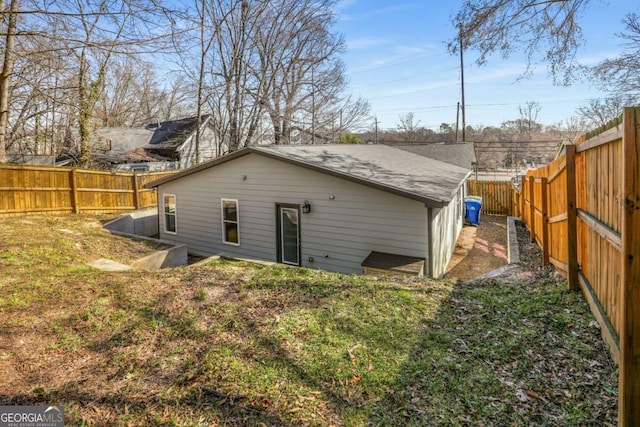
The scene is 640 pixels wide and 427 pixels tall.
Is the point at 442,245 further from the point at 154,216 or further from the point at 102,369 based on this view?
the point at 154,216

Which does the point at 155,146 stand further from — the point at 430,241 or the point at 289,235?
the point at 430,241

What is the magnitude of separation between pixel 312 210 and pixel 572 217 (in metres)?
5.85

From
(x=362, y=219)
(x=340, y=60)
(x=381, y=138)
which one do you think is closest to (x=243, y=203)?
(x=362, y=219)

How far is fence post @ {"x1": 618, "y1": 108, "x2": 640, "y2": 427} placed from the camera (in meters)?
1.93

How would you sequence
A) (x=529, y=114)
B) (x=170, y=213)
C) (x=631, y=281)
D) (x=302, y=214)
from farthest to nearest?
(x=529, y=114)
(x=170, y=213)
(x=302, y=214)
(x=631, y=281)

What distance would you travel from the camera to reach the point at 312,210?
30.0 feet

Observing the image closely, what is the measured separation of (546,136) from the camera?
131ft

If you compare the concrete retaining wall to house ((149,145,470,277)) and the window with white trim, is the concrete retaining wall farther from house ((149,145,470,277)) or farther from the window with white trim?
house ((149,145,470,277))

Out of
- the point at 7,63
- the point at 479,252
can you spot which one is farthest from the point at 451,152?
the point at 7,63

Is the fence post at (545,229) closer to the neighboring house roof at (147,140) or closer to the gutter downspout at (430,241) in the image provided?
the gutter downspout at (430,241)

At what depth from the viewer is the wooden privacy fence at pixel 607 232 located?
6.40ft

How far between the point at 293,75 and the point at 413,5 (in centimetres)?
995

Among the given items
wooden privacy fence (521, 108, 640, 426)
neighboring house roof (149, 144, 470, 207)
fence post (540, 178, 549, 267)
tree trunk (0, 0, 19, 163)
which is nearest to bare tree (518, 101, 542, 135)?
neighboring house roof (149, 144, 470, 207)

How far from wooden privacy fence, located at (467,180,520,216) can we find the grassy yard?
48.4 feet
